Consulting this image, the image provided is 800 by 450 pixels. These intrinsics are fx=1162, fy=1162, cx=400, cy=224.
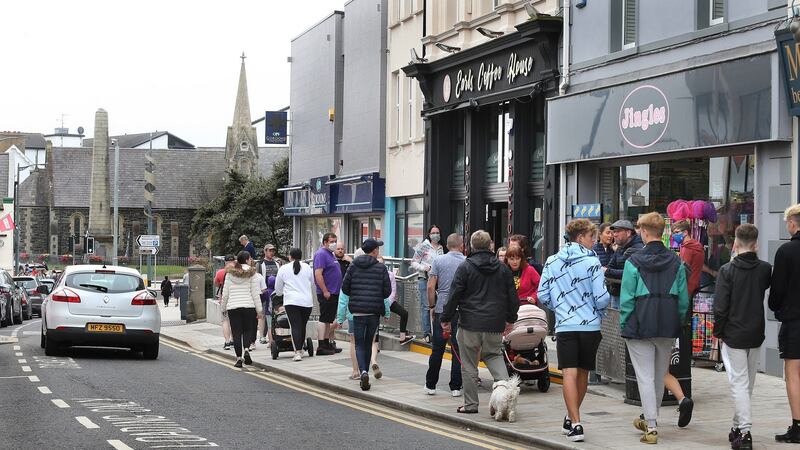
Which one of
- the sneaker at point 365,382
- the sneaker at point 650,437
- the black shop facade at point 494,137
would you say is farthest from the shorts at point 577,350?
the black shop facade at point 494,137

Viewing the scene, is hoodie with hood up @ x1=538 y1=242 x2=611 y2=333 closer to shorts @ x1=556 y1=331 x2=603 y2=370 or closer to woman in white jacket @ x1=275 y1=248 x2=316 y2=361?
shorts @ x1=556 y1=331 x2=603 y2=370

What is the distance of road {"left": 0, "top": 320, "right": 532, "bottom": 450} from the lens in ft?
34.3

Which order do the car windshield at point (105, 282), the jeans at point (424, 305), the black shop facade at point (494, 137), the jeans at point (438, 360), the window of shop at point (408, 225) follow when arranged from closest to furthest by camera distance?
the jeans at point (438, 360), the jeans at point (424, 305), the car windshield at point (105, 282), the black shop facade at point (494, 137), the window of shop at point (408, 225)

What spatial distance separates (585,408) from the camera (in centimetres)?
1252

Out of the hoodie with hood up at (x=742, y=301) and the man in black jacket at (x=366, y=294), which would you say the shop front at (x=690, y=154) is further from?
the man in black jacket at (x=366, y=294)

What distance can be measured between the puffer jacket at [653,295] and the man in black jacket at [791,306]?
0.85 metres

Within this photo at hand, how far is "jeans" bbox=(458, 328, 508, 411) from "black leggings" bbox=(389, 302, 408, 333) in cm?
644

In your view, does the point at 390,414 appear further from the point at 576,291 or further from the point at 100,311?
the point at 100,311

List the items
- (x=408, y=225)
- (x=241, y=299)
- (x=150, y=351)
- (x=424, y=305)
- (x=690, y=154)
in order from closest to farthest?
(x=690, y=154)
(x=241, y=299)
(x=424, y=305)
(x=150, y=351)
(x=408, y=225)

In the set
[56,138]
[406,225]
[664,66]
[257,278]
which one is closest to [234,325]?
[257,278]

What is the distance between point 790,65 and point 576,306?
5.35 metres

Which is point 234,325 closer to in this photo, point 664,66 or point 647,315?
point 664,66

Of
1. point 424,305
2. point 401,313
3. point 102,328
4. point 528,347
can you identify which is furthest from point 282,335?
point 528,347

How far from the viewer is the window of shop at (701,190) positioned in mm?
15828
